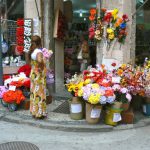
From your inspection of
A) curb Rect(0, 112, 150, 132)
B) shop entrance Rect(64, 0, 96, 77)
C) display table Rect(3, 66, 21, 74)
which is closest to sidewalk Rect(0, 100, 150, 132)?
curb Rect(0, 112, 150, 132)

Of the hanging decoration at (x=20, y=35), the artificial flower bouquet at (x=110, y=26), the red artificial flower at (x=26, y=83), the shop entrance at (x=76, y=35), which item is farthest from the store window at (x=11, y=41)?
the artificial flower bouquet at (x=110, y=26)

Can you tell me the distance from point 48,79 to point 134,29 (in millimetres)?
2382

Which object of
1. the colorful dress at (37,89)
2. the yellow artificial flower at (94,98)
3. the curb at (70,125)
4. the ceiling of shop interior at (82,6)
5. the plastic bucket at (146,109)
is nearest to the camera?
the yellow artificial flower at (94,98)

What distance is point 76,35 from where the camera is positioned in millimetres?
12602

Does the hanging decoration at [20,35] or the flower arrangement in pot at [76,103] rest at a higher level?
the hanging decoration at [20,35]

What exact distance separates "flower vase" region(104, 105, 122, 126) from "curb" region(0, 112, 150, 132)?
4.1 inches

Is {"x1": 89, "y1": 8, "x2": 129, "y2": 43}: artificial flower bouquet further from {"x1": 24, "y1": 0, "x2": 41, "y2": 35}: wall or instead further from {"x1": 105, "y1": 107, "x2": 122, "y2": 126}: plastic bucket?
{"x1": 105, "y1": 107, "x2": 122, "y2": 126}: plastic bucket

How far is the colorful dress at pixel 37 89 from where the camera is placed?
7.77 meters

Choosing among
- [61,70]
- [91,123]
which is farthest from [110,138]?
[61,70]

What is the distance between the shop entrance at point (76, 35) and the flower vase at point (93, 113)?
3958 millimetres

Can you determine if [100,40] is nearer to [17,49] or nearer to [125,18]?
[125,18]

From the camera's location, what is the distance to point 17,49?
10625mm

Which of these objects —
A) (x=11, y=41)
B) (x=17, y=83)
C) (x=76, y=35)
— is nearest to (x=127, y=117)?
(x=17, y=83)

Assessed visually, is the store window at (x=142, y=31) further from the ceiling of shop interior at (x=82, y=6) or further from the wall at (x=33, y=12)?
the ceiling of shop interior at (x=82, y=6)
